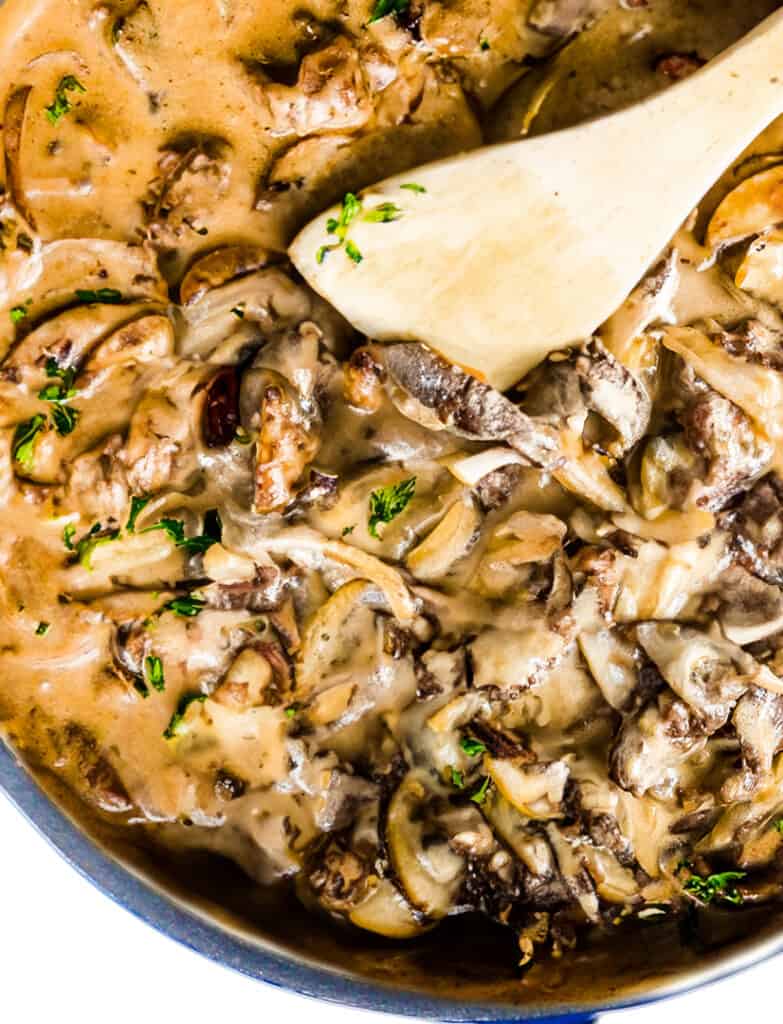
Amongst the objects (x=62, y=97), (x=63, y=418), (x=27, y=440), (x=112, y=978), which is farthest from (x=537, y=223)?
(x=112, y=978)

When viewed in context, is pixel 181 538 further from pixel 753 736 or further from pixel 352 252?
pixel 753 736

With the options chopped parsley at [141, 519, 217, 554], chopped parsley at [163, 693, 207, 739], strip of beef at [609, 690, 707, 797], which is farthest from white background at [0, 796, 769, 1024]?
chopped parsley at [141, 519, 217, 554]

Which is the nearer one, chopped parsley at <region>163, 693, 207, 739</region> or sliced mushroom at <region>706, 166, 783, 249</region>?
sliced mushroom at <region>706, 166, 783, 249</region>

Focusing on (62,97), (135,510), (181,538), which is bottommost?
(181,538)

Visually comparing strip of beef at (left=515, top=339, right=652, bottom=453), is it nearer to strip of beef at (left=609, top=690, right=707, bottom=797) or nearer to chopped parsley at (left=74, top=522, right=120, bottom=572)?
strip of beef at (left=609, top=690, right=707, bottom=797)

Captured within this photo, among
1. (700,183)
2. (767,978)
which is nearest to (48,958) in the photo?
(767,978)

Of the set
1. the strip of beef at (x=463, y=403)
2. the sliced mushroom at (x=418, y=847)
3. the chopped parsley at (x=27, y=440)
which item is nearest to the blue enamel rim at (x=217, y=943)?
the sliced mushroom at (x=418, y=847)

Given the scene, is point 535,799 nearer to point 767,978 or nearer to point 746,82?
point 767,978
